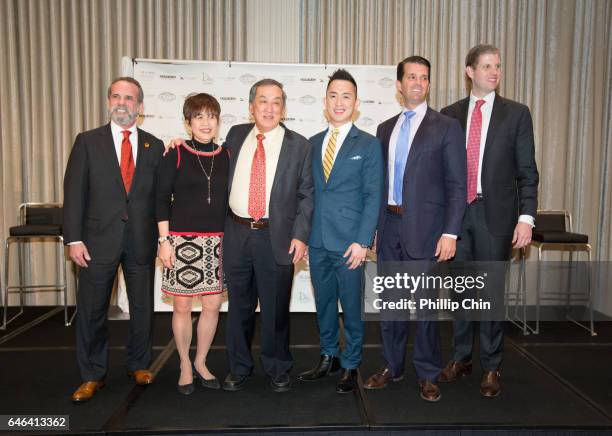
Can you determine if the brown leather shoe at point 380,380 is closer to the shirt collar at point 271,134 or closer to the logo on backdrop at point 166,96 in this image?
the shirt collar at point 271,134

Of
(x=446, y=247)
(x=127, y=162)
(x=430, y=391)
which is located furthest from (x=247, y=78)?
(x=430, y=391)

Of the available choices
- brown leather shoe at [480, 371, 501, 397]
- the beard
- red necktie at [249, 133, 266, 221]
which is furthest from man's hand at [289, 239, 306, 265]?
brown leather shoe at [480, 371, 501, 397]

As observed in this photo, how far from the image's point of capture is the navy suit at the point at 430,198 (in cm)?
271

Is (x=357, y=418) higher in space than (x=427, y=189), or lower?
lower

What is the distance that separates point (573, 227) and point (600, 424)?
3.23m

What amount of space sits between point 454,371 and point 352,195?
127cm

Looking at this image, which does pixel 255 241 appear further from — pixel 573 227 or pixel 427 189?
pixel 573 227

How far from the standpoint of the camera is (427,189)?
273 cm

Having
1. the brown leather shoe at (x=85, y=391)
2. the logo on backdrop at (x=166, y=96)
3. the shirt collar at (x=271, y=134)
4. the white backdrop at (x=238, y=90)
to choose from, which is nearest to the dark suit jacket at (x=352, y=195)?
the shirt collar at (x=271, y=134)

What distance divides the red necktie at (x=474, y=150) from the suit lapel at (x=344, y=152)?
2.24ft

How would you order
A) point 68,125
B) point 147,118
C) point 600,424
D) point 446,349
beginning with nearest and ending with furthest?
point 600,424 → point 446,349 → point 147,118 → point 68,125

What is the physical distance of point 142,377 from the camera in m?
3.00

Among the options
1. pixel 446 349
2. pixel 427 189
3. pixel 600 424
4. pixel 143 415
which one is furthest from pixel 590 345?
pixel 143 415

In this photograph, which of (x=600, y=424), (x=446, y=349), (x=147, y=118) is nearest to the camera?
(x=600, y=424)
